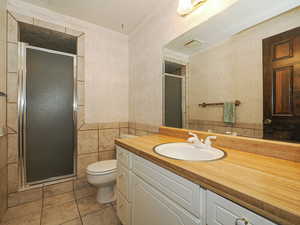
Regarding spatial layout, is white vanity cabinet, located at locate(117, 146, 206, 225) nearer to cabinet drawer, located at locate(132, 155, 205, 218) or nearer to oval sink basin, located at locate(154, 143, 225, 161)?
cabinet drawer, located at locate(132, 155, 205, 218)

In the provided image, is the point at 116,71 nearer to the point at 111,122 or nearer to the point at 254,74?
the point at 111,122

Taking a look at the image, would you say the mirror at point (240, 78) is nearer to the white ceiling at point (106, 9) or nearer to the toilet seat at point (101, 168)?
the white ceiling at point (106, 9)

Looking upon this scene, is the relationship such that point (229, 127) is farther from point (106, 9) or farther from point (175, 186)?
point (106, 9)

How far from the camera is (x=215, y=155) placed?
87cm

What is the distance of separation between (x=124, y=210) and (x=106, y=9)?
2.17 metres

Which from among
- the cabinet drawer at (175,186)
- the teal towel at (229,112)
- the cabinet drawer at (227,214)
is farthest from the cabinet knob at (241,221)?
the teal towel at (229,112)

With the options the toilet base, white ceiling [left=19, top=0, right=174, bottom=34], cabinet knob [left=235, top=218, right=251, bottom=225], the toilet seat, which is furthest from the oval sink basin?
white ceiling [left=19, top=0, right=174, bottom=34]

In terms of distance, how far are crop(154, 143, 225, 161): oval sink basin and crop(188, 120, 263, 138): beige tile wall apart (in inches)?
9.3

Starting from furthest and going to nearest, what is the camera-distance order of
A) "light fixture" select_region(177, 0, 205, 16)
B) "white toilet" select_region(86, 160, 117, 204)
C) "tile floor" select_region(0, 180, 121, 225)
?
"white toilet" select_region(86, 160, 117, 204) < "tile floor" select_region(0, 180, 121, 225) < "light fixture" select_region(177, 0, 205, 16)

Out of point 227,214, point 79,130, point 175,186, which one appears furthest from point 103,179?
point 227,214

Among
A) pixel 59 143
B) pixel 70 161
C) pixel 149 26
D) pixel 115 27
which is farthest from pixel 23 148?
pixel 149 26

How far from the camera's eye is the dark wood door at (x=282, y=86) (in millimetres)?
756

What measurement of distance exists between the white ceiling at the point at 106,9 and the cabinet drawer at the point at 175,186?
1700 mm

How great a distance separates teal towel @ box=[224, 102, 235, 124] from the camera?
3.40ft
